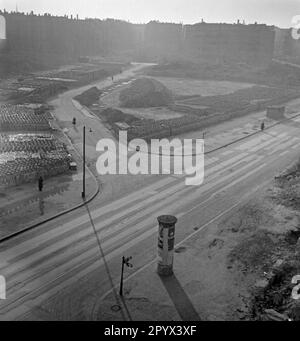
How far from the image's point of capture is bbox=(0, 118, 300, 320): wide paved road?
17906 mm

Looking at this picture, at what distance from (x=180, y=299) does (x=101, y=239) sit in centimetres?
661

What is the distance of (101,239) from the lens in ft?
75.3

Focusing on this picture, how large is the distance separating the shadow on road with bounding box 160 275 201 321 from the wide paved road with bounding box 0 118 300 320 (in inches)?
73.9

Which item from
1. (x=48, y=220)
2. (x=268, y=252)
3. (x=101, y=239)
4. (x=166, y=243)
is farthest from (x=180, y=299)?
(x=48, y=220)

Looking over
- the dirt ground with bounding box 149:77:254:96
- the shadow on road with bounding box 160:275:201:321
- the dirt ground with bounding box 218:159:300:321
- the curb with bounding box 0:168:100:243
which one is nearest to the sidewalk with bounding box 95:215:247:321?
the shadow on road with bounding box 160:275:201:321

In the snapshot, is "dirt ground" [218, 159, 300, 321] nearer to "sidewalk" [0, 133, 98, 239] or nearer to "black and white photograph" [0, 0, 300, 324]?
"black and white photograph" [0, 0, 300, 324]

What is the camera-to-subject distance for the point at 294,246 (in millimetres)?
21922

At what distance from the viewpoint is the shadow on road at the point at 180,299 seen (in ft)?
55.0

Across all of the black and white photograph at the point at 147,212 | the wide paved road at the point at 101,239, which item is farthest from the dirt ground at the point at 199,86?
the wide paved road at the point at 101,239

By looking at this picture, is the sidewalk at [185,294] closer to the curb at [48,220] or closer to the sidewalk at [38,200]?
the curb at [48,220]

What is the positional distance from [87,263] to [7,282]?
373 cm

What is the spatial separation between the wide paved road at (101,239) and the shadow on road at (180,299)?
73.9 inches

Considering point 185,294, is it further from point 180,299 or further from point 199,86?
point 199,86

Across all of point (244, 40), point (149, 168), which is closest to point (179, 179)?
point (149, 168)
